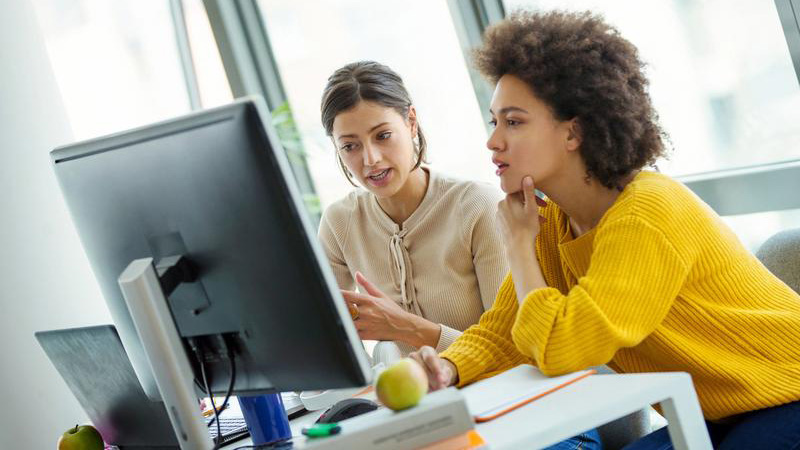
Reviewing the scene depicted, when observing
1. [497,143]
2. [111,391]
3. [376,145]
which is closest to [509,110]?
[497,143]

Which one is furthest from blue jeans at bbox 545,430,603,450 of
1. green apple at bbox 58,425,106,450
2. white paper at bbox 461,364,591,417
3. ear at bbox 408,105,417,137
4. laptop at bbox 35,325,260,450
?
ear at bbox 408,105,417,137

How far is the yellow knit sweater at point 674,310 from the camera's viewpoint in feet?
4.50

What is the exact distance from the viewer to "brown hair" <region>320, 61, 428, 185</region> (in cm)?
224

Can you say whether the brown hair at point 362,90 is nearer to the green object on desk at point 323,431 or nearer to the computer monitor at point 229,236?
the computer monitor at point 229,236

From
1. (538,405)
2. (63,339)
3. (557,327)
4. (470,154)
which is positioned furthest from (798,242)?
(470,154)

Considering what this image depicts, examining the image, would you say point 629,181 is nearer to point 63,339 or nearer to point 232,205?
point 232,205

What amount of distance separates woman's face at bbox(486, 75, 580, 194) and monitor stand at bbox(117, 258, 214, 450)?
71cm

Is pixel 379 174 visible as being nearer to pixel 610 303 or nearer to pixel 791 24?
pixel 610 303

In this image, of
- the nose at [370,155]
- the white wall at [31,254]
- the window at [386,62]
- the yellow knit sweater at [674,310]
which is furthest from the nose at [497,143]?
the window at [386,62]

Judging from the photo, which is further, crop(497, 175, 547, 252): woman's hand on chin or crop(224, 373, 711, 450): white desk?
crop(497, 175, 547, 252): woman's hand on chin

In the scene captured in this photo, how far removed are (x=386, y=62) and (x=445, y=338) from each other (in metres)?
2.04

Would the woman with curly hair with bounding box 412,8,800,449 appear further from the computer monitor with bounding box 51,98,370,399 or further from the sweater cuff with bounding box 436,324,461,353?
the computer monitor with bounding box 51,98,370,399

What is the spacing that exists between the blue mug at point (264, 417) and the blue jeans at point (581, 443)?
1.74 feet

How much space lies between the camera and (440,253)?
224 cm
